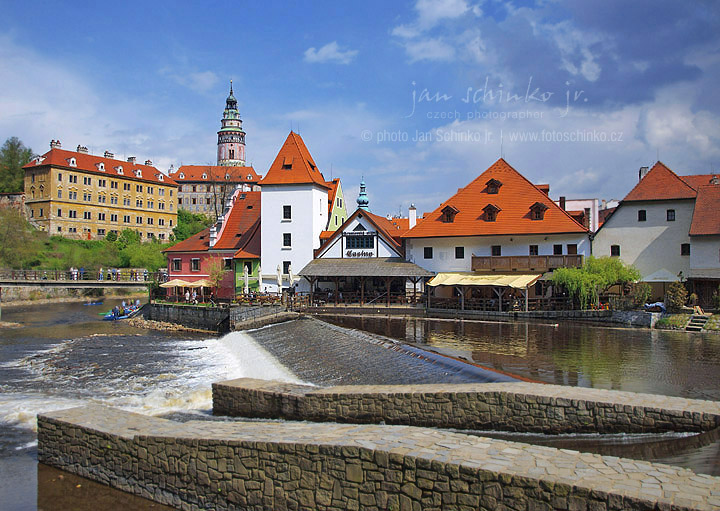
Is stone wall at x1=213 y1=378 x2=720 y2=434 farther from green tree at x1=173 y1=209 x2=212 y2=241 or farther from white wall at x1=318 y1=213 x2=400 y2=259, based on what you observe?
green tree at x1=173 y1=209 x2=212 y2=241

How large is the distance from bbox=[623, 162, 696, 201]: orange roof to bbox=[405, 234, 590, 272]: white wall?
4.69 meters

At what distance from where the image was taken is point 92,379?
20031 millimetres

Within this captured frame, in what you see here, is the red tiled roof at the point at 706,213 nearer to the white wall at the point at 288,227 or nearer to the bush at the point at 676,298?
the bush at the point at 676,298

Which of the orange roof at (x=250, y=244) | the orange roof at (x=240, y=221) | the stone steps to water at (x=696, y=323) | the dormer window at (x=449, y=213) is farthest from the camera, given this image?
the orange roof at (x=240, y=221)

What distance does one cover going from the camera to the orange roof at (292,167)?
155 feet

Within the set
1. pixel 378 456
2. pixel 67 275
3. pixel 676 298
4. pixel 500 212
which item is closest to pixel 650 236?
pixel 676 298

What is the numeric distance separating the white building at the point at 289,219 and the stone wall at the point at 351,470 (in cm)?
3600

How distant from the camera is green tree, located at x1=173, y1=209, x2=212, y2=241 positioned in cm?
9569

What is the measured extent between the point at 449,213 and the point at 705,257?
1683 centimetres

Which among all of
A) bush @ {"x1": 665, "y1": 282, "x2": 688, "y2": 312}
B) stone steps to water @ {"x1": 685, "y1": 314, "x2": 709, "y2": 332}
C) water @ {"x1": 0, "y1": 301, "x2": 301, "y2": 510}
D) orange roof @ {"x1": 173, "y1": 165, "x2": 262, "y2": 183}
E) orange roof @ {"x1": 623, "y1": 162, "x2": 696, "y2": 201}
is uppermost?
orange roof @ {"x1": 173, "y1": 165, "x2": 262, "y2": 183}

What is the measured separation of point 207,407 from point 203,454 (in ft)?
21.6

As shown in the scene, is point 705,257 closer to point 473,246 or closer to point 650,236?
point 650,236

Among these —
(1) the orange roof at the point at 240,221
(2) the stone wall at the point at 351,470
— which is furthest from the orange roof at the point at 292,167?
(2) the stone wall at the point at 351,470

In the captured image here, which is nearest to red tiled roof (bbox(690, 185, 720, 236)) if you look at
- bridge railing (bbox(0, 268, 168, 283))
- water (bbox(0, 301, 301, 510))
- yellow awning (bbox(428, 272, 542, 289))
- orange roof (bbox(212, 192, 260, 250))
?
yellow awning (bbox(428, 272, 542, 289))
